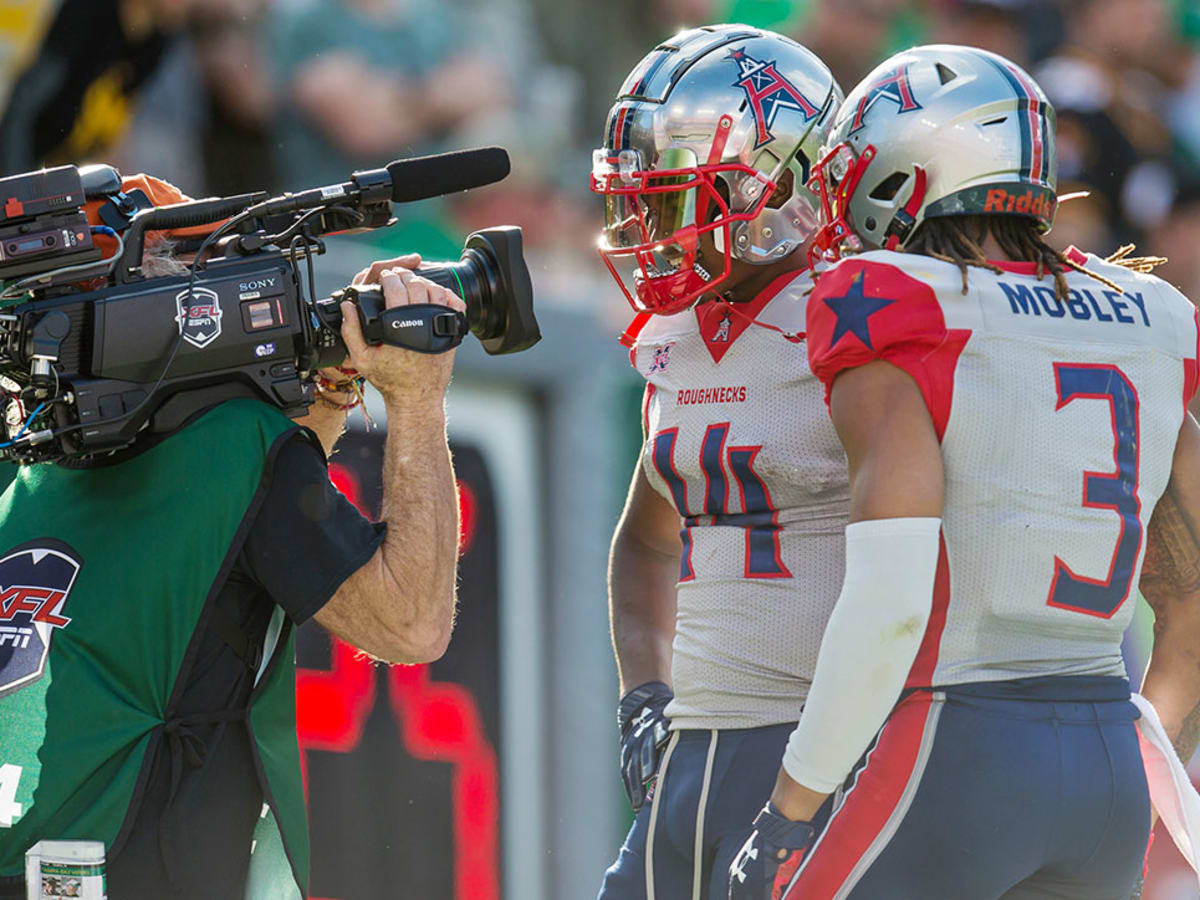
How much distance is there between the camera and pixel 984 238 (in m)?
2.07

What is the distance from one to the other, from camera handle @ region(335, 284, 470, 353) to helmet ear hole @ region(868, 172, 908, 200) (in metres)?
0.65

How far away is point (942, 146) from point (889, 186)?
0.30ft

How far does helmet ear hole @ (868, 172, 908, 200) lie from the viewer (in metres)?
2.10

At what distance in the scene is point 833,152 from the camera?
86.9 inches

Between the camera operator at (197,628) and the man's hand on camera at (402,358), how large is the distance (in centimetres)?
1

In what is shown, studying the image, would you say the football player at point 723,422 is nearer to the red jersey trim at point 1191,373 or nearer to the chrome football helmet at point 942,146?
the chrome football helmet at point 942,146

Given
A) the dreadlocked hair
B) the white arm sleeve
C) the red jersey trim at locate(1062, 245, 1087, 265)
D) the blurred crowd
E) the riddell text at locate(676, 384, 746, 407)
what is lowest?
the white arm sleeve

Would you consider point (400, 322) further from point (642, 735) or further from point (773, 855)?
point (773, 855)

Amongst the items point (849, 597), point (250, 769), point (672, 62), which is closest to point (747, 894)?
point (849, 597)

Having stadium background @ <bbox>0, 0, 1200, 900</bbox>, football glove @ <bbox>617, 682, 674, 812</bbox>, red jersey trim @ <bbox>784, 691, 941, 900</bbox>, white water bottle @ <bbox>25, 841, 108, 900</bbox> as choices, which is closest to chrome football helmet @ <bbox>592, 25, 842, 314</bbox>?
football glove @ <bbox>617, 682, 674, 812</bbox>

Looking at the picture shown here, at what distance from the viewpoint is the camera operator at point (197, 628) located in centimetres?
210

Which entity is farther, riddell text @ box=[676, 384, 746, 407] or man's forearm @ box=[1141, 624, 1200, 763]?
riddell text @ box=[676, 384, 746, 407]

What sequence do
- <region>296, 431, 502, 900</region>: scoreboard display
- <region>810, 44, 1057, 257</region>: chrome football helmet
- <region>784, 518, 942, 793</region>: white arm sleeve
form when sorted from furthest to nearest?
1. <region>296, 431, 502, 900</region>: scoreboard display
2. <region>810, 44, 1057, 257</region>: chrome football helmet
3. <region>784, 518, 942, 793</region>: white arm sleeve

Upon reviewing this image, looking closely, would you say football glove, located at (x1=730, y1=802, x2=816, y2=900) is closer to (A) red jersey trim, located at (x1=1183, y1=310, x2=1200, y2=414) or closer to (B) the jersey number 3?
(B) the jersey number 3
